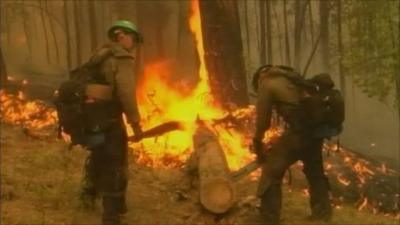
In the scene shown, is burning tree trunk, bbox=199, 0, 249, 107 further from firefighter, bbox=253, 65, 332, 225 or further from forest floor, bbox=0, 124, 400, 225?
firefighter, bbox=253, 65, 332, 225

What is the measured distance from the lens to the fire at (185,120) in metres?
11.3

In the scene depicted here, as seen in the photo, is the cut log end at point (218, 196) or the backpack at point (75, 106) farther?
the cut log end at point (218, 196)

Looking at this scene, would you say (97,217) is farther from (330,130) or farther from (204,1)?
(204,1)

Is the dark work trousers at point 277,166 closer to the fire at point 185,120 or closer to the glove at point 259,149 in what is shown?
the glove at point 259,149

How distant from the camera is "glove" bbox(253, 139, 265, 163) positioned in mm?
7406

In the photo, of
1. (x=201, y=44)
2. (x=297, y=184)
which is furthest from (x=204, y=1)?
(x=297, y=184)

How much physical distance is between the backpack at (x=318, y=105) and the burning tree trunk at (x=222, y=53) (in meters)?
4.91

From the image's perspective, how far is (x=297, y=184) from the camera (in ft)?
34.7

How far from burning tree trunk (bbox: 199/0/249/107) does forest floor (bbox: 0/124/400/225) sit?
2.67 meters

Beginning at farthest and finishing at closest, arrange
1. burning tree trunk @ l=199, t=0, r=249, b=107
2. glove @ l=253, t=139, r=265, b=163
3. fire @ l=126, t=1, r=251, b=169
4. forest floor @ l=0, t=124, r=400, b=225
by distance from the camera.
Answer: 1. burning tree trunk @ l=199, t=0, r=249, b=107
2. fire @ l=126, t=1, r=251, b=169
3. forest floor @ l=0, t=124, r=400, b=225
4. glove @ l=253, t=139, r=265, b=163

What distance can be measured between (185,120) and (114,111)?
4.85 meters

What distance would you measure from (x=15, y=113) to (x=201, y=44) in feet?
15.0

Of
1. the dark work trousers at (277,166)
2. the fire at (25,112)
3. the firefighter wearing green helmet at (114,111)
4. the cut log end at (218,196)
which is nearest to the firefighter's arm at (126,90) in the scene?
the firefighter wearing green helmet at (114,111)

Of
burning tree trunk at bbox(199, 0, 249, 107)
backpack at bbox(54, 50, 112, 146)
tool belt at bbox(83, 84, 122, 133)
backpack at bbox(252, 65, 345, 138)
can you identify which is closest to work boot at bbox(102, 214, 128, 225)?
backpack at bbox(54, 50, 112, 146)
